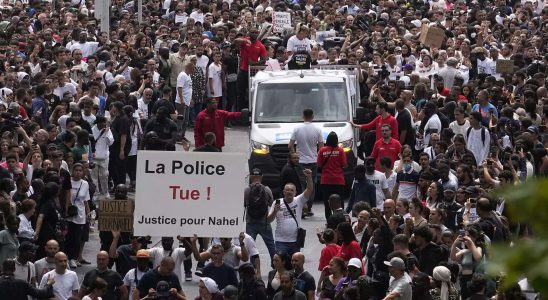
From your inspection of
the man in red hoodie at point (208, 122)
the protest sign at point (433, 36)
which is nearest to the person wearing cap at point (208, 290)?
the man in red hoodie at point (208, 122)

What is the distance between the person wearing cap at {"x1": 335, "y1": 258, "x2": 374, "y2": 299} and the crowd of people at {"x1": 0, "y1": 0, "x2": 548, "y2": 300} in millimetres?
20

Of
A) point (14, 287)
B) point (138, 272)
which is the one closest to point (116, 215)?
point (138, 272)

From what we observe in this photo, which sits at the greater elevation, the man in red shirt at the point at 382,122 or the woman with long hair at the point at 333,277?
the woman with long hair at the point at 333,277

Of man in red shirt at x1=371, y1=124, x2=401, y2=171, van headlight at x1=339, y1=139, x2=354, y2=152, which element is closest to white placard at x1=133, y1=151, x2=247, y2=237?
man in red shirt at x1=371, y1=124, x2=401, y2=171

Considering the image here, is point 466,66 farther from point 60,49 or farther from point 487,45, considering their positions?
point 60,49

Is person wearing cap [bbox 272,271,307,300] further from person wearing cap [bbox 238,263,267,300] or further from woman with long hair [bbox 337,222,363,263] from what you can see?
woman with long hair [bbox 337,222,363,263]

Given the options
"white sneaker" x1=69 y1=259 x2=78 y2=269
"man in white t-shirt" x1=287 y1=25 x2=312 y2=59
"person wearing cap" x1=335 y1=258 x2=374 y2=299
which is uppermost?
"person wearing cap" x1=335 y1=258 x2=374 y2=299

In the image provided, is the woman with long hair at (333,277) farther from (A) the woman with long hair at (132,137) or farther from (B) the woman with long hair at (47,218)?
(A) the woman with long hair at (132,137)

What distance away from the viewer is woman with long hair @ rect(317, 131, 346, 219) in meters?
17.4

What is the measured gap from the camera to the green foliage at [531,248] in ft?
3.79

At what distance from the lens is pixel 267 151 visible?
771 inches

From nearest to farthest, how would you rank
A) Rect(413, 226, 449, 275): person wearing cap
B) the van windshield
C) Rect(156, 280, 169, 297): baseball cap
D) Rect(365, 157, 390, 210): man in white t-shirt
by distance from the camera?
Rect(156, 280, 169, 297): baseball cap, Rect(413, 226, 449, 275): person wearing cap, Rect(365, 157, 390, 210): man in white t-shirt, the van windshield

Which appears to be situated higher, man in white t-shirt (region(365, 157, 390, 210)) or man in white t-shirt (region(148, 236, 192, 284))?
man in white t-shirt (region(148, 236, 192, 284))

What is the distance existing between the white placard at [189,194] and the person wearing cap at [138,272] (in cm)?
29
